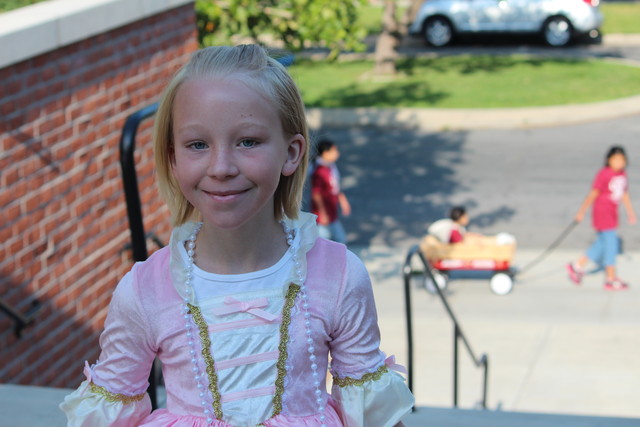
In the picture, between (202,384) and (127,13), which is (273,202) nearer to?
(202,384)

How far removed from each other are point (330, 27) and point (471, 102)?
8023 mm

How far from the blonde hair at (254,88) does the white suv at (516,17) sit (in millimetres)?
19762

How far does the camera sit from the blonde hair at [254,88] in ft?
6.92

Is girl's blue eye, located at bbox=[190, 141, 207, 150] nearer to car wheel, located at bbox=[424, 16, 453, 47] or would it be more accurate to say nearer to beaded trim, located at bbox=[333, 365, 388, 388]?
beaded trim, located at bbox=[333, 365, 388, 388]

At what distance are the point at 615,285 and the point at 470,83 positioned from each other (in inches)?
364

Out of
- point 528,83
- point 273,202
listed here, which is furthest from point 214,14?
point 528,83

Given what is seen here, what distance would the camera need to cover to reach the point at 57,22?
5645mm

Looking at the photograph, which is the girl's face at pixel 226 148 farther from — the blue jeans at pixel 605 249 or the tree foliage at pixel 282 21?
the blue jeans at pixel 605 249

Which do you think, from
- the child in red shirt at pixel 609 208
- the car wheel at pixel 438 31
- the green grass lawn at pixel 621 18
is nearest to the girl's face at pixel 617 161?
the child in red shirt at pixel 609 208

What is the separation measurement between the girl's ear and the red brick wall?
338 centimetres

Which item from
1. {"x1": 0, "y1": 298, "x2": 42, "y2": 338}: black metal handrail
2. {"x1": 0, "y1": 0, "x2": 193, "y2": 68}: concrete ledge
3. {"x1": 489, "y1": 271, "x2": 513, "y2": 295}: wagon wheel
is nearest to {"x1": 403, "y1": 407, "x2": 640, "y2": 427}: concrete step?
{"x1": 0, "y1": 298, "x2": 42, "y2": 338}: black metal handrail

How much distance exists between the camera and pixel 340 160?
46.7ft

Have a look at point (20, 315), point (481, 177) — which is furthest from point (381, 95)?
point (20, 315)

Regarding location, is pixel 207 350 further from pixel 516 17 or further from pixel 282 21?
pixel 516 17
